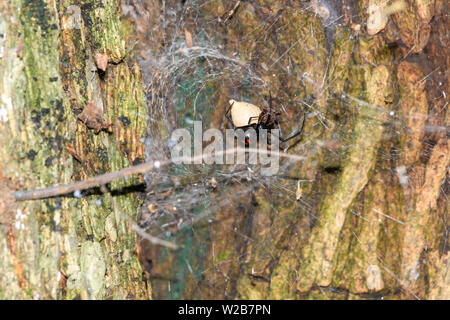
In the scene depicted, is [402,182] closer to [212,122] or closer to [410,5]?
[410,5]

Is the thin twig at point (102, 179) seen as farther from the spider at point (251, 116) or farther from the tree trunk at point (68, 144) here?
the spider at point (251, 116)

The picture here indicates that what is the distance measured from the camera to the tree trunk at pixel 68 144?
1168 mm

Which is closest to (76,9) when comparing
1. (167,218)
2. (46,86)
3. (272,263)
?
(46,86)

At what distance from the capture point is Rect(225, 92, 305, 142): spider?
1824 millimetres

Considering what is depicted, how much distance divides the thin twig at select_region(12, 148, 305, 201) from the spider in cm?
12

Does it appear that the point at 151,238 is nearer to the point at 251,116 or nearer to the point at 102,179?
the point at 102,179

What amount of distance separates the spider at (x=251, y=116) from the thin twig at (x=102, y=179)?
122 mm

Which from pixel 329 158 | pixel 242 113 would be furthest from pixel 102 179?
pixel 329 158

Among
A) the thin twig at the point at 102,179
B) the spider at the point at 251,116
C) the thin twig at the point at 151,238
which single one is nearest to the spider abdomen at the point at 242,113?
the spider at the point at 251,116

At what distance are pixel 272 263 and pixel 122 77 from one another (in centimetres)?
116

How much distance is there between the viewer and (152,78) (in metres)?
1.77

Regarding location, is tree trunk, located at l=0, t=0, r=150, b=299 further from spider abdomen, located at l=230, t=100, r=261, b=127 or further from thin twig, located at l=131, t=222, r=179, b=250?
spider abdomen, located at l=230, t=100, r=261, b=127

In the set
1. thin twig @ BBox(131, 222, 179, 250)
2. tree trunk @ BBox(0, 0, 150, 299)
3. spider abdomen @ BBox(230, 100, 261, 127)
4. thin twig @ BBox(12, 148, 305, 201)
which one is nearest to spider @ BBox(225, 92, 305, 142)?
spider abdomen @ BBox(230, 100, 261, 127)

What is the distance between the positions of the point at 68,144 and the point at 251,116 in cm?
90
